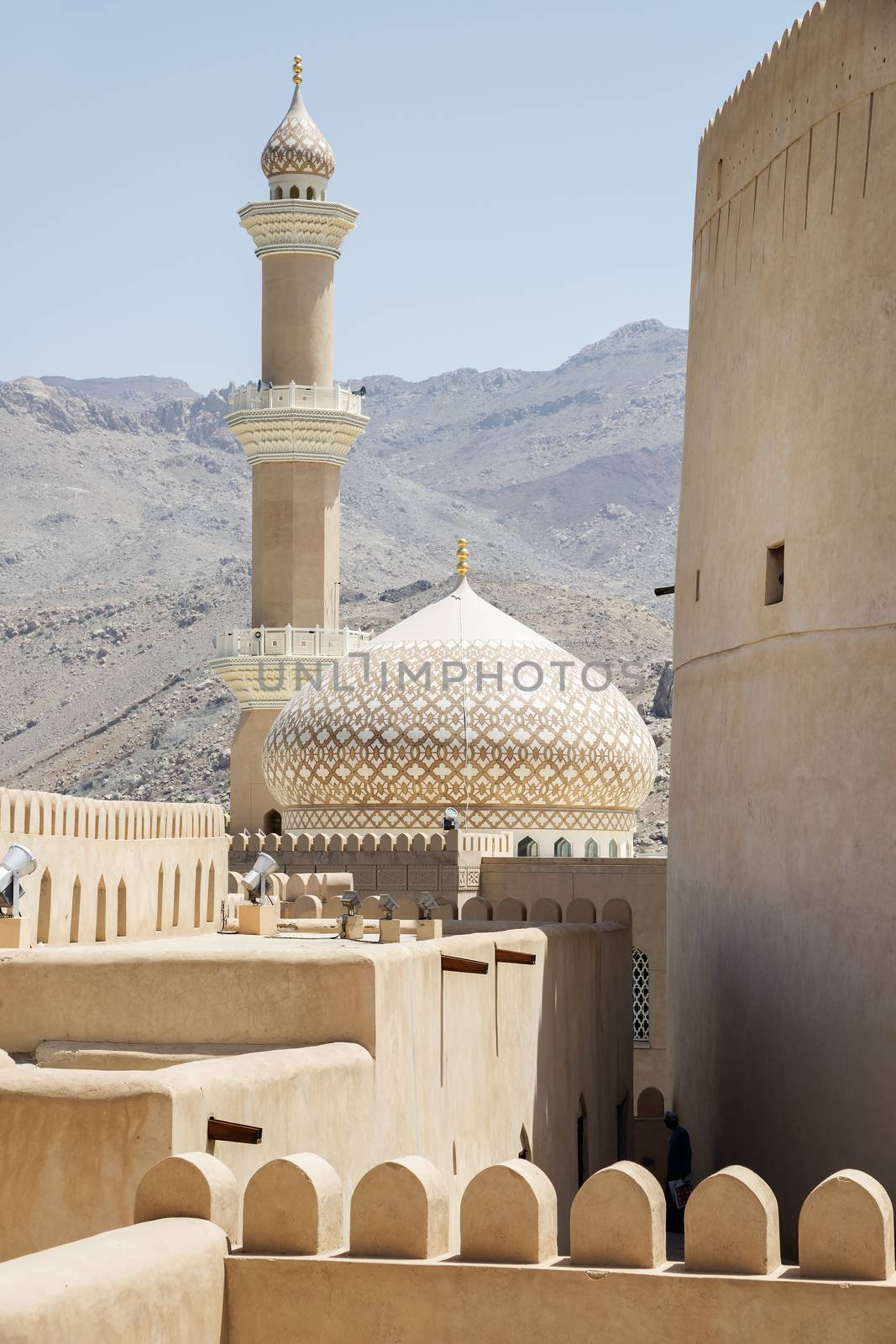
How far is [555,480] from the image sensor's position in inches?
3770

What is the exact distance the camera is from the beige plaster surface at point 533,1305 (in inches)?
137

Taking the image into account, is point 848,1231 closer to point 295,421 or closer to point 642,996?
point 642,996

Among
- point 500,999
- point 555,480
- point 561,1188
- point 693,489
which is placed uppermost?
point 555,480

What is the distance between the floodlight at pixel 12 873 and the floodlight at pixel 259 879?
220 centimetres

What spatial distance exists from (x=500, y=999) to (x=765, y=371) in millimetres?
2889

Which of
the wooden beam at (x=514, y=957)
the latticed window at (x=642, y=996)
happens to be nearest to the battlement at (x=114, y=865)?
the wooden beam at (x=514, y=957)

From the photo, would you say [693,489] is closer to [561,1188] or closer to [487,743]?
[561,1188]

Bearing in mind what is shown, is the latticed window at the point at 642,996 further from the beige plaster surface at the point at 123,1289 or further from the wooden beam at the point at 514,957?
the beige plaster surface at the point at 123,1289

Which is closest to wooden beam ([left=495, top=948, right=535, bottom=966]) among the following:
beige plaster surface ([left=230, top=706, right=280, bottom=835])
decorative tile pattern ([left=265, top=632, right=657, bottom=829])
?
decorative tile pattern ([left=265, top=632, right=657, bottom=829])

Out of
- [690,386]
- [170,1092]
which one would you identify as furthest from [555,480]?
[170,1092]

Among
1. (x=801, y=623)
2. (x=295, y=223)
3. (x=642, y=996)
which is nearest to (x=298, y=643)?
(x=295, y=223)

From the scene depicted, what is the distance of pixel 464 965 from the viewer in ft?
22.6

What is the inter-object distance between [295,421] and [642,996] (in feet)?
24.4

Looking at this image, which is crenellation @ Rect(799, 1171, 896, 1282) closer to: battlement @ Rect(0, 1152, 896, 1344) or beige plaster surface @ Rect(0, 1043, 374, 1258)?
battlement @ Rect(0, 1152, 896, 1344)
